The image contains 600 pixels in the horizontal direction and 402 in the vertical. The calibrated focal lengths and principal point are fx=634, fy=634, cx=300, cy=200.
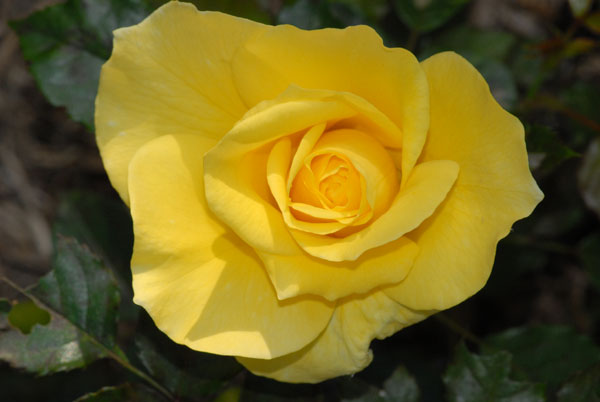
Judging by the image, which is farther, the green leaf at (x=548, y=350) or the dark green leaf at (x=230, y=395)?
the green leaf at (x=548, y=350)

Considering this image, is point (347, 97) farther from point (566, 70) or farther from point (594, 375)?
point (566, 70)

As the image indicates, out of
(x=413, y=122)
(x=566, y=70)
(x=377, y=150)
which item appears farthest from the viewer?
(x=566, y=70)

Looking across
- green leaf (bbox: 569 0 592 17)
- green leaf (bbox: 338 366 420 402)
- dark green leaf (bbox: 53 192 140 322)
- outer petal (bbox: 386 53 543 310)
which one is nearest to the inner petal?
outer petal (bbox: 386 53 543 310)

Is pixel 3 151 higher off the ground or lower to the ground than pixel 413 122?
lower

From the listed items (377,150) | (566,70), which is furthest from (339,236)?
(566,70)

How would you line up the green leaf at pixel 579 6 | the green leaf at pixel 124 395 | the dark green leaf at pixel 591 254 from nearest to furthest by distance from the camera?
the green leaf at pixel 124 395 < the green leaf at pixel 579 6 < the dark green leaf at pixel 591 254

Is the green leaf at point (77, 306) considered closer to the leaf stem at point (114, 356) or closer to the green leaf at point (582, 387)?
the leaf stem at point (114, 356)

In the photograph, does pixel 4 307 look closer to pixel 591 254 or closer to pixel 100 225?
pixel 100 225

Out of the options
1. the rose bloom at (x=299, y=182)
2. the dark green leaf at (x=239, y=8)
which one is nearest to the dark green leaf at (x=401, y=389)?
the rose bloom at (x=299, y=182)
